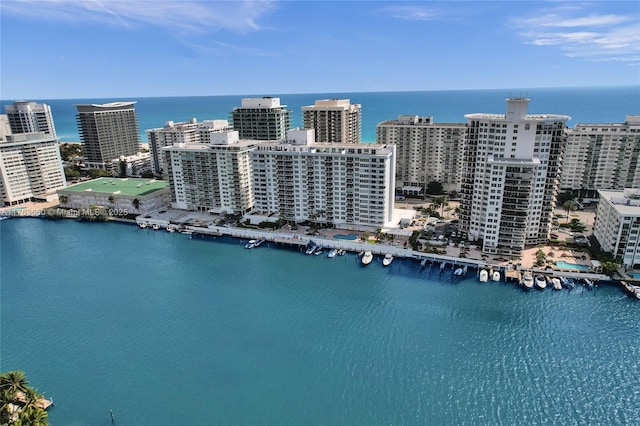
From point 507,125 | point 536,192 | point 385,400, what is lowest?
point 385,400

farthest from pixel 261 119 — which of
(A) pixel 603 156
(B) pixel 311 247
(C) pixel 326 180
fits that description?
(A) pixel 603 156

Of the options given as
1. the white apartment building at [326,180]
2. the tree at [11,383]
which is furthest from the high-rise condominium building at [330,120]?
the tree at [11,383]

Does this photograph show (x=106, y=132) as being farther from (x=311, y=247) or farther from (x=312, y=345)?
(x=312, y=345)

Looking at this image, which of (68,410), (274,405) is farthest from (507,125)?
(68,410)

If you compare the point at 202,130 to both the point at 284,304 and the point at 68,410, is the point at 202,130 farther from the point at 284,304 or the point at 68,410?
the point at 68,410

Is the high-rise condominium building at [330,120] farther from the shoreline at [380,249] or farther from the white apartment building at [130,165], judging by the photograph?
the white apartment building at [130,165]
